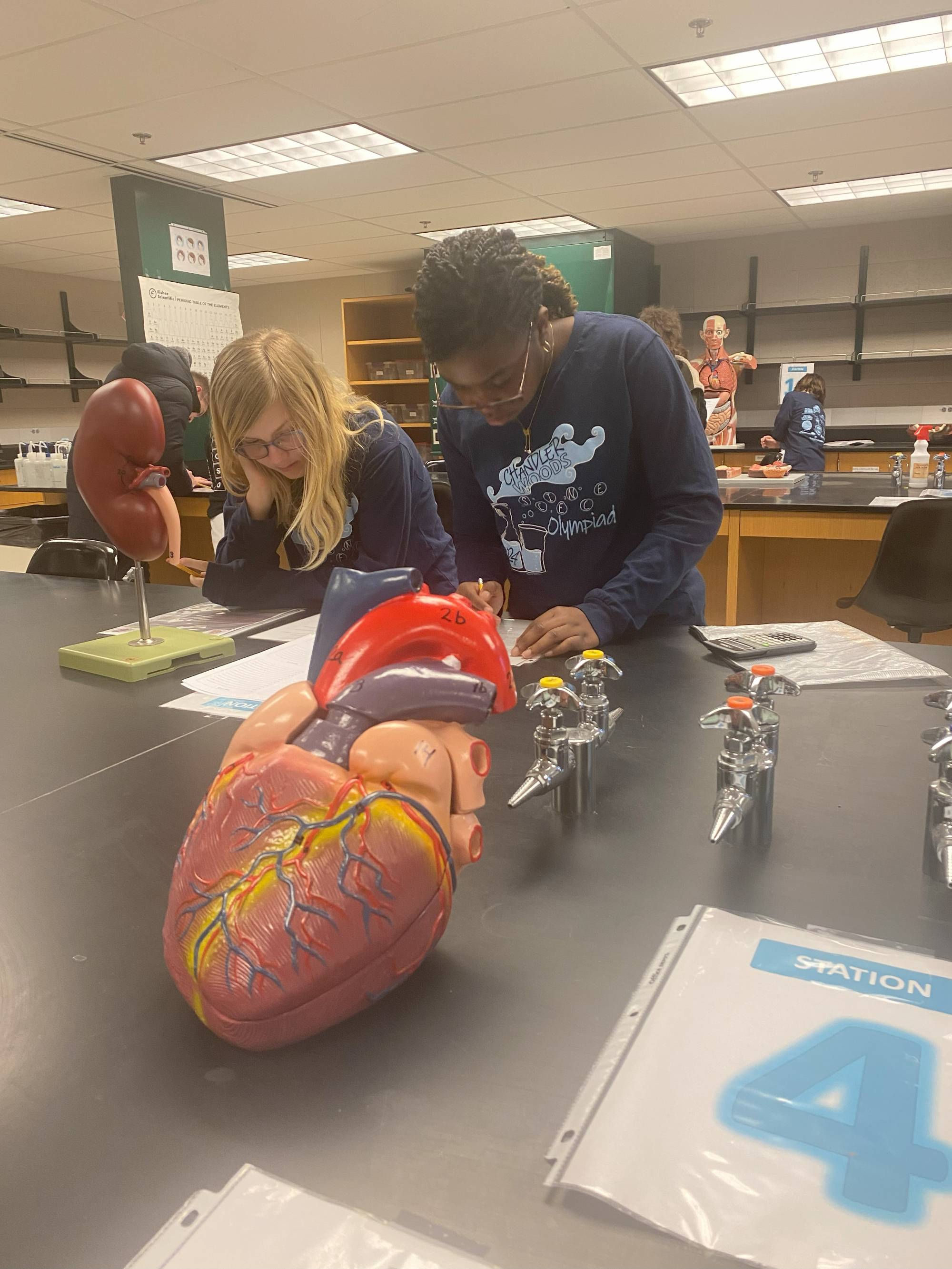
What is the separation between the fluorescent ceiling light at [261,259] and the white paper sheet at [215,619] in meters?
6.65

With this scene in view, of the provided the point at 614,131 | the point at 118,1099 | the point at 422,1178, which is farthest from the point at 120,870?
the point at 614,131

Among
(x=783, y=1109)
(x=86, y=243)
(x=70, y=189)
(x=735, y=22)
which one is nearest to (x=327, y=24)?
(x=735, y=22)

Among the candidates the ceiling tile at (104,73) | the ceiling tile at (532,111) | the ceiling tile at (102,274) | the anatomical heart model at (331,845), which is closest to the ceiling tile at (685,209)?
the ceiling tile at (532,111)

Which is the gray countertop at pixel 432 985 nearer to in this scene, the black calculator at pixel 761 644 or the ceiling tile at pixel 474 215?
the black calculator at pixel 761 644

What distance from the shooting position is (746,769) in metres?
0.74

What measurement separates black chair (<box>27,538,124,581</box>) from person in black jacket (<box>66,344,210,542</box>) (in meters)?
0.52

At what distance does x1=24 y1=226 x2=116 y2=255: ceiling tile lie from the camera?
662 centimetres

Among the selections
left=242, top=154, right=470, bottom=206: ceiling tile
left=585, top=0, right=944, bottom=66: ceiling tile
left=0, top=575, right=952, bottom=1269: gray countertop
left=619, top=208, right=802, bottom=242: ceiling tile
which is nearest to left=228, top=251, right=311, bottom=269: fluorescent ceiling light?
left=242, top=154, right=470, bottom=206: ceiling tile

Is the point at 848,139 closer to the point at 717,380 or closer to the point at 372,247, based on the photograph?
the point at 717,380

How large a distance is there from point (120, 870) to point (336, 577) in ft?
1.02

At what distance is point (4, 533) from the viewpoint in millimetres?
3889

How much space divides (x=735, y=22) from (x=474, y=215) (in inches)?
127

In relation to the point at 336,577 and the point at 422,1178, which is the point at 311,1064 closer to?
the point at 422,1178

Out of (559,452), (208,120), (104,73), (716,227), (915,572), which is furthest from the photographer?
(716,227)
